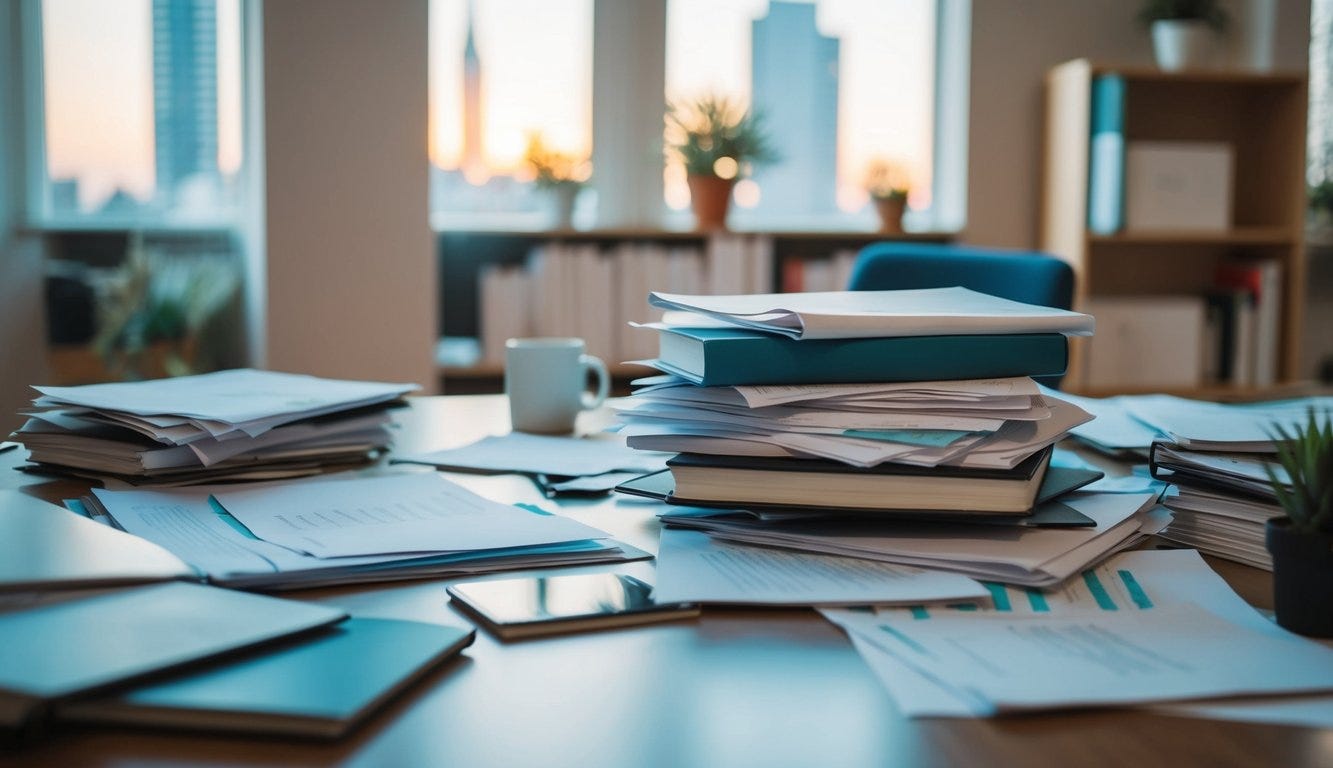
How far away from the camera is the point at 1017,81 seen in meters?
3.47

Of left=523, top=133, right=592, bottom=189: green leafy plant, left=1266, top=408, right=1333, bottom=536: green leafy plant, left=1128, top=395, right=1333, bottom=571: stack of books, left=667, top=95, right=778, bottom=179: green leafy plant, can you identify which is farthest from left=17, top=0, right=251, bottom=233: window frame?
left=1266, top=408, right=1333, bottom=536: green leafy plant

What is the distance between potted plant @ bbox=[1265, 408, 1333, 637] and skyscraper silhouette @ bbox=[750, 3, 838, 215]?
3020 mm

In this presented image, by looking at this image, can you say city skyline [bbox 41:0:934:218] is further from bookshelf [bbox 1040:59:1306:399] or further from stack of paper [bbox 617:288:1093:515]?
stack of paper [bbox 617:288:1093:515]

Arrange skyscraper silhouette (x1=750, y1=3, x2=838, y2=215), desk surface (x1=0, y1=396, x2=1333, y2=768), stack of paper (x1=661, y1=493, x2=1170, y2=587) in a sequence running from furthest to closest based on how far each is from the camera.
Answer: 1. skyscraper silhouette (x1=750, y1=3, x2=838, y2=215)
2. stack of paper (x1=661, y1=493, x2=1170, y2=587)
3. desk surface (x1=0, y1=396, x2=1333, y2=768)

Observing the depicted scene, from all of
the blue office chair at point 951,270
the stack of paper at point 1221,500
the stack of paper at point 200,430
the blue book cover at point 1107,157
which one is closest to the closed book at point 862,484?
the stack of paper at point 1221,500

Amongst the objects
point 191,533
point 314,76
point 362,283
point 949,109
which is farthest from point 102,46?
point 191,533

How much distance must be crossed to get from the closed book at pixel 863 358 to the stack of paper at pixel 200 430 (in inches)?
16.9

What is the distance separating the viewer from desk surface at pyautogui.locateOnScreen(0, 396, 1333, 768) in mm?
456

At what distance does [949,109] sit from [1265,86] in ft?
3.18

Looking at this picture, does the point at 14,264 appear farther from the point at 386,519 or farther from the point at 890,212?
the point at 386,519

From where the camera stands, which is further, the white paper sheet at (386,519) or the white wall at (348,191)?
the white wall at (348,191)

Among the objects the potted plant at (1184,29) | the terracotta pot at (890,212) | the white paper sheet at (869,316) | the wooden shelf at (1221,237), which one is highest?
the potted plant at (1184,29)

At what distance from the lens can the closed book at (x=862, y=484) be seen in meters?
0.74

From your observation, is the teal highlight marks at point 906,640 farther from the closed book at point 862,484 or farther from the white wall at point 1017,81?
the white wall at point 1017,81
